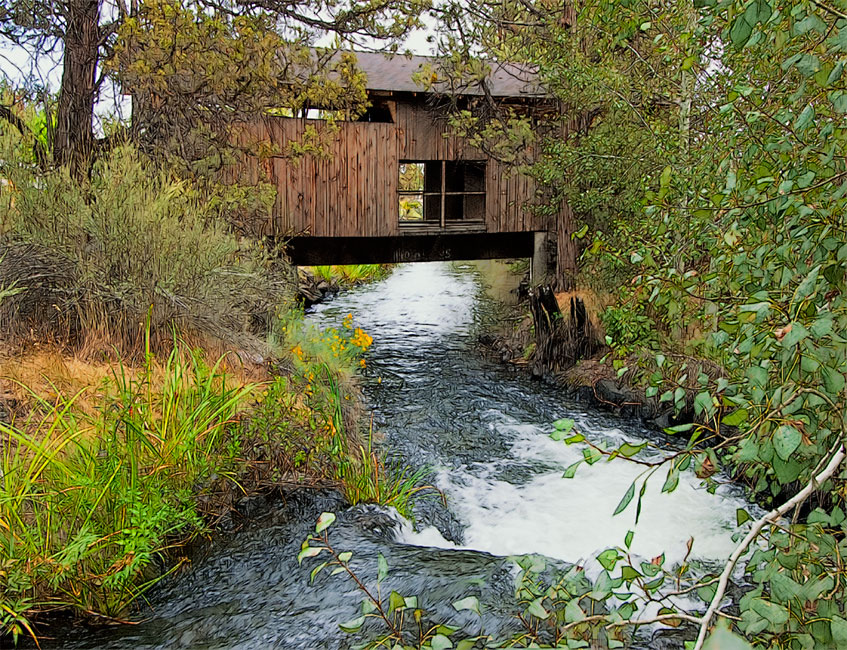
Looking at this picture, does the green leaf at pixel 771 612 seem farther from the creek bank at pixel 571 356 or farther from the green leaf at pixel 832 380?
the creek bank at pixel 571 356

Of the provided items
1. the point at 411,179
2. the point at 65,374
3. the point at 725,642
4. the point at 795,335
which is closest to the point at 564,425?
the point at 795,335

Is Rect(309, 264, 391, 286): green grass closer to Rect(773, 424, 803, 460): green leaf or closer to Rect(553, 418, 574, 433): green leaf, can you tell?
Rect(553, 418, 574, 433): green leaf

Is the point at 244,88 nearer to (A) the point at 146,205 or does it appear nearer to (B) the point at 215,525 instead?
(A) the point at 146,205

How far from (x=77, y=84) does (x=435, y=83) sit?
481 cm

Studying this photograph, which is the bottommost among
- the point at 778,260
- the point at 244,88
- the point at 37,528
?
the point at 37,528

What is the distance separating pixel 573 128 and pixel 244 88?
5.30m

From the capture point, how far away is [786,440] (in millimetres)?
909

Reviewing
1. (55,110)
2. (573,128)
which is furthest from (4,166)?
(573,128)

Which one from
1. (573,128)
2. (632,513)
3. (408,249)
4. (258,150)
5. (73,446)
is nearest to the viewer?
(73,446)

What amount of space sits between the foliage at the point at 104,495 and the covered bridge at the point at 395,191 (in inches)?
226

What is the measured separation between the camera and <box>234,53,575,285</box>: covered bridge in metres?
9.62

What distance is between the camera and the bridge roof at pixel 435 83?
9719 mm

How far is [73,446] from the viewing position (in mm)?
3459

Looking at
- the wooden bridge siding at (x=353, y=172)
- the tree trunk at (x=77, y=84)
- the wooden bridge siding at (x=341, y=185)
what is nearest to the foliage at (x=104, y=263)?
the tree trunk at (x=77, y=84)
